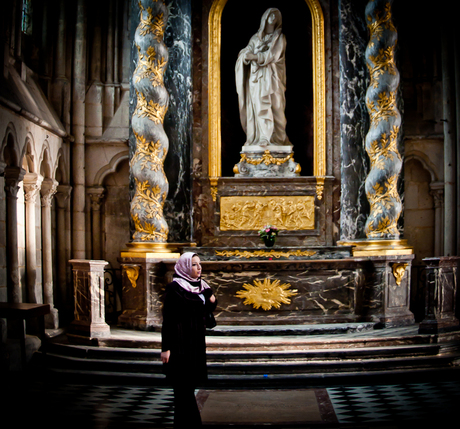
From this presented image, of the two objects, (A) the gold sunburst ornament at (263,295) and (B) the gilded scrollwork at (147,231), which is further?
(B) the gilded scrollwork at (147,231)

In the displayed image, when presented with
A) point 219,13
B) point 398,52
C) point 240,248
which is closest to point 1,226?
point 240,248

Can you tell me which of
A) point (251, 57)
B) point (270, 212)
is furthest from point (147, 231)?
point (251, 57)

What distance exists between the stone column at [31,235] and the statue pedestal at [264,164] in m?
3.07

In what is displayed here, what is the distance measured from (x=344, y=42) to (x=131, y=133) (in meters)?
3.41

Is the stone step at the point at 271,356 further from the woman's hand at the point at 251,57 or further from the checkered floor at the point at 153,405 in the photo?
the woman's hand at the point at 251,57

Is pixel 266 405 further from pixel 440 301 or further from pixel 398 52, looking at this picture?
pixel 398 52

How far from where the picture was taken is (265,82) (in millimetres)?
10172

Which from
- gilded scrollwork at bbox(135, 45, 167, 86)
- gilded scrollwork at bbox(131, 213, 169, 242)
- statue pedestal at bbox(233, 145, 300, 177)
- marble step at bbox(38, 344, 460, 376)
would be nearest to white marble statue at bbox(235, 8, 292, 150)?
statue pedestal at bbox(233, 145, 300, 177)

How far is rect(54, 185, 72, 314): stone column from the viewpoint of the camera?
11.5m

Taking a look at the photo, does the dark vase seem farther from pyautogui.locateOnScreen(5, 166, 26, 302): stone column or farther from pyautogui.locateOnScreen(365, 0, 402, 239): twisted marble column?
pyautogui.locateOnScreen(5, 166, 26, 302): stone column

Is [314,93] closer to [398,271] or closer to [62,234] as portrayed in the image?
[398,271]

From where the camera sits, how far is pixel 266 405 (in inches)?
246

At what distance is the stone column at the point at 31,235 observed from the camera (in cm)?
993

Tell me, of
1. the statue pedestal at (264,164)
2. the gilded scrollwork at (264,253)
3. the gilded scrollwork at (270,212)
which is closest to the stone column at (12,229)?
the gilded scrollwork at (264,253)
